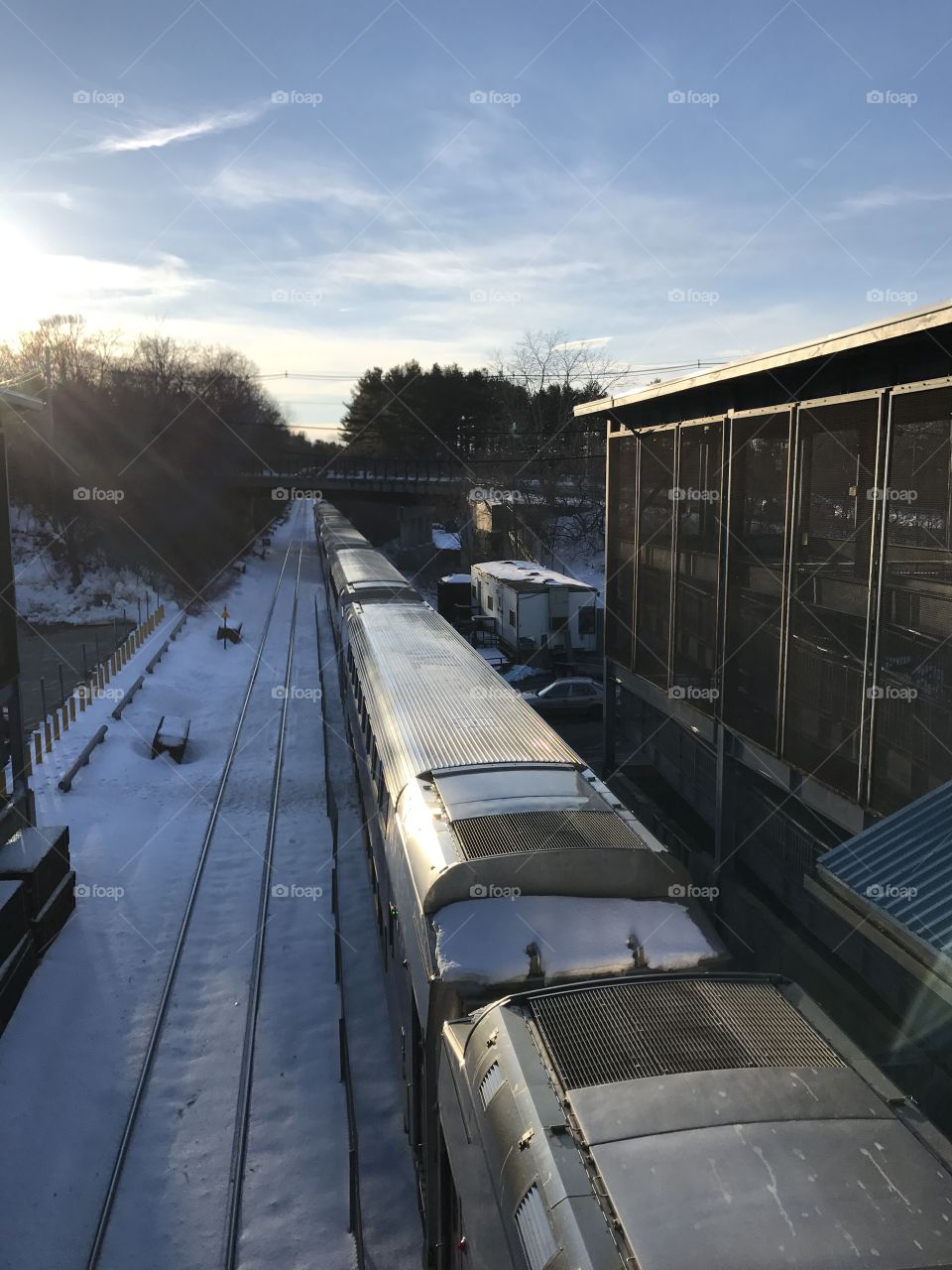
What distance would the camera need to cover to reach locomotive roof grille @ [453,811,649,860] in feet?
18.7

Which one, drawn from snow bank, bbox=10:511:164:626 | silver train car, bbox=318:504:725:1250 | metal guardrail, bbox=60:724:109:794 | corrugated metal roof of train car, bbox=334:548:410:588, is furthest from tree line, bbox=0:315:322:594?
silver train car, bbox=318:504:725:1250

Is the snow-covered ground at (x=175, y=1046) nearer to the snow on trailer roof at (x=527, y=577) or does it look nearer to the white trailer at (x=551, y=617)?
the white trailer at (x=551, y=617)

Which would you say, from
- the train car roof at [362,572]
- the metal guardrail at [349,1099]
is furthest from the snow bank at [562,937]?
the train car roof at [362,572]

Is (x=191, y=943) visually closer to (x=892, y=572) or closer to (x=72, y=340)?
(x=892, y=572)

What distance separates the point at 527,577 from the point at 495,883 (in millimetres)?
19881

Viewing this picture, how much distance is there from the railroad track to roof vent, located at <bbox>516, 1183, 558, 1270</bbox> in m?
4.03

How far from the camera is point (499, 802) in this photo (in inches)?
258

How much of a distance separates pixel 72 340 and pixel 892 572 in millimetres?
59534

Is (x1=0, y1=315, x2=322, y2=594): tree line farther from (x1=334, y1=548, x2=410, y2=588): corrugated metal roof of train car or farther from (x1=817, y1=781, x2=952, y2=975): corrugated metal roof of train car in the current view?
(x1=817, y1=781, x2=952, y2=975): corrugated metal roof of train car

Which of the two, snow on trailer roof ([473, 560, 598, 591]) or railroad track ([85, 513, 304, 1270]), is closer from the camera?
railroad track ([85, 513, 304, 1270])

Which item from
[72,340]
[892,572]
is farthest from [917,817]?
[72,340]

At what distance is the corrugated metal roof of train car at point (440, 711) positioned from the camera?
7.69 m

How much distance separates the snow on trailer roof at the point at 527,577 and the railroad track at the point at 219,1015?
8.68 metres

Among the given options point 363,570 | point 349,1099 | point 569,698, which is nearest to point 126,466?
point 363,570
